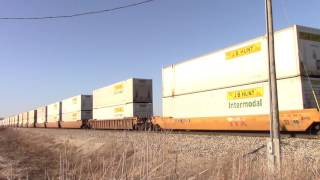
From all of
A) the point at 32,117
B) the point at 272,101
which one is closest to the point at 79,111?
the point at 32,117

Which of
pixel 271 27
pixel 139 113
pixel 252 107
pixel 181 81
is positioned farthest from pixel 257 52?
pixel 139 113

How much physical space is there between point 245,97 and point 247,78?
949 millimetres

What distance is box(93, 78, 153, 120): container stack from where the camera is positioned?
108ft

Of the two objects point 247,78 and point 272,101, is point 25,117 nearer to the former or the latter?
point 247,78

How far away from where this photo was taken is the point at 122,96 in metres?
35.0

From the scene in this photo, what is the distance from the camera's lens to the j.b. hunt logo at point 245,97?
16984 millimetres

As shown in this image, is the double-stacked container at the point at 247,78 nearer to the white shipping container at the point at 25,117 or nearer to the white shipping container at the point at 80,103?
the white shipping container at the point at 80,103

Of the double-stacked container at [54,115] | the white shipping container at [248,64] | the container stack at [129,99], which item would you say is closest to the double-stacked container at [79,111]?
the double-stacked container at [54,115]

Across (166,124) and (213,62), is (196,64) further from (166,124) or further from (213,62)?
(166,124)

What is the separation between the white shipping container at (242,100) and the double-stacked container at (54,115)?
37.4 m

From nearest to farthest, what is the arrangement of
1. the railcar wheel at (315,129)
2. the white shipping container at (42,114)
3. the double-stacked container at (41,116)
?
the railcar wheel at (315,129) < the double-stacked container at (41,116) < the white shipping container at (42,114)

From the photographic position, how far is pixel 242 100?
17875 mm

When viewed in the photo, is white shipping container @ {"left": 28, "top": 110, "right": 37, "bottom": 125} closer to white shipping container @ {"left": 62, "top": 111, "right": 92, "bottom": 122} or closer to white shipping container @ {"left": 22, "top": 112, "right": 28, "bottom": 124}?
white shipping container @ {"left": 22, "top": 112, "right": 28, "bottom": 124}

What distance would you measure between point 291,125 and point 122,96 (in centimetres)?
2198
